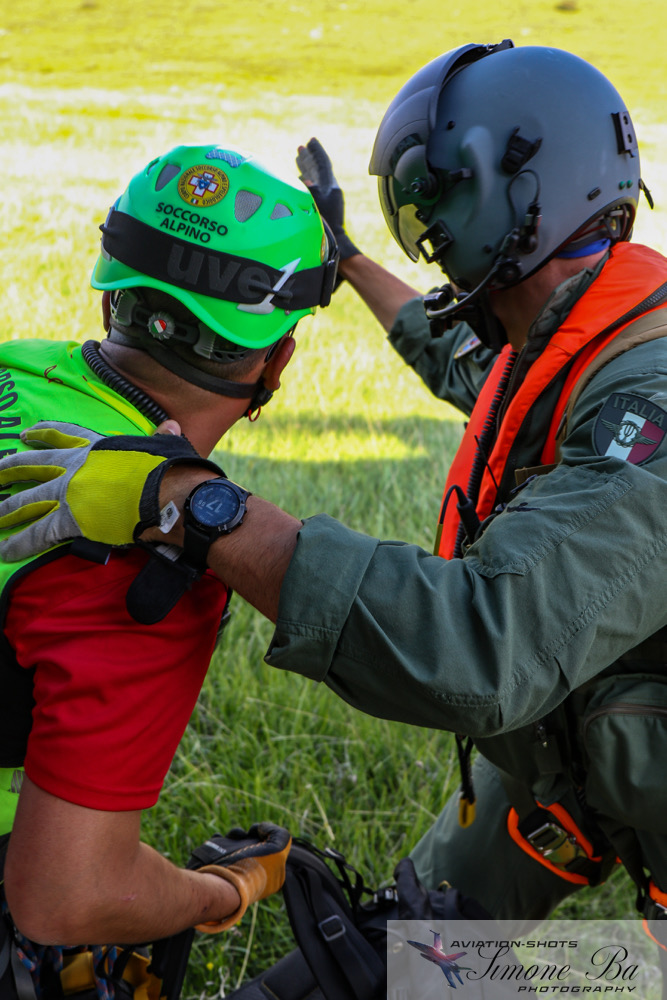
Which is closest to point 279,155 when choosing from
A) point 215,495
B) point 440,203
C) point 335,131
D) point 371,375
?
point 335,131

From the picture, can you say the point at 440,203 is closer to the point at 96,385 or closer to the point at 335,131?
the point at 96,385

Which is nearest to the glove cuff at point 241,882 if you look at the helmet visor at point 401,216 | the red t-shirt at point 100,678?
the red t-shirt at point 100,678

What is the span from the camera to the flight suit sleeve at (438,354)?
3479mm

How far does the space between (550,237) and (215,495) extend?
1324mm

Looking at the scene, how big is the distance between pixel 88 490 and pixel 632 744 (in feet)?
4.57

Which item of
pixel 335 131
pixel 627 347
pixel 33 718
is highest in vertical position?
pixel 627 347

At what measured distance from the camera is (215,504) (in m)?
1.73

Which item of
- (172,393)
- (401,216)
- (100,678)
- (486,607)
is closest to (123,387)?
(172,393)

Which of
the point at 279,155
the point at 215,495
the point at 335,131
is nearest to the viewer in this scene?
the point at 215,495

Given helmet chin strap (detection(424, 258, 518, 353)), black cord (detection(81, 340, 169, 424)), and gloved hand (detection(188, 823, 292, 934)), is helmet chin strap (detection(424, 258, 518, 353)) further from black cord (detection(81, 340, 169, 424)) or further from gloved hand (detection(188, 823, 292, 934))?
gloved hand (detection(188, 823, 292, 934))

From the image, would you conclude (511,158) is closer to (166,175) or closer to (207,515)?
(166,175)

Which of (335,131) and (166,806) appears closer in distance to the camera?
(166,806)

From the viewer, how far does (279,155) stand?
16688 mm

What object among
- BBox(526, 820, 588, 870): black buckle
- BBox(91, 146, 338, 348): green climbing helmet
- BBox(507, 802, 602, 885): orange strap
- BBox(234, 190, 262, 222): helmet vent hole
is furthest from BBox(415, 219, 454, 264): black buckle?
BBox(526, 820, 588, 870): black buckle
